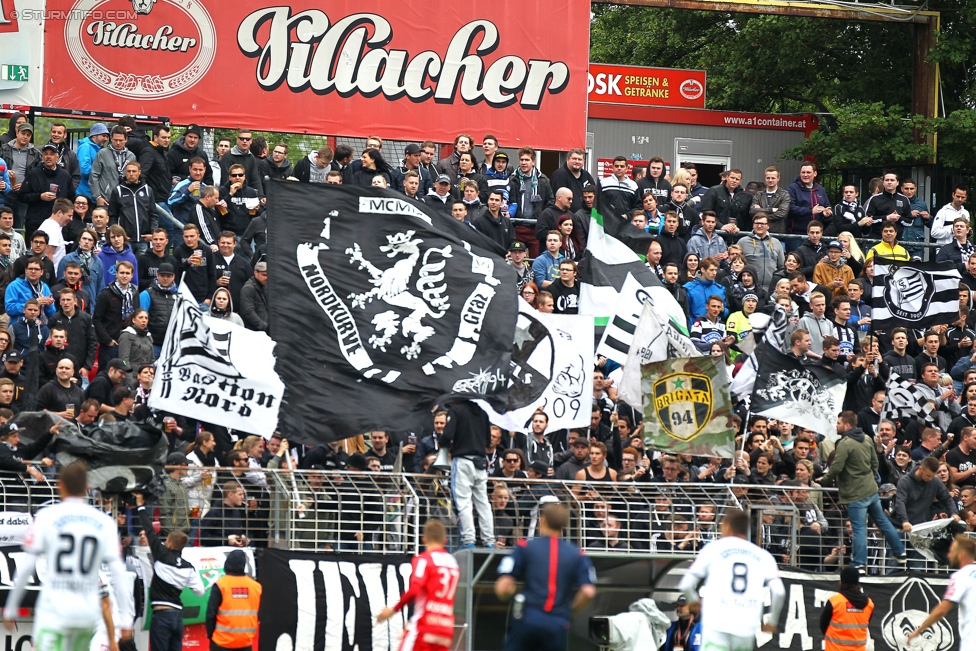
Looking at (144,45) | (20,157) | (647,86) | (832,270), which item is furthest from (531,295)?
(647,86)

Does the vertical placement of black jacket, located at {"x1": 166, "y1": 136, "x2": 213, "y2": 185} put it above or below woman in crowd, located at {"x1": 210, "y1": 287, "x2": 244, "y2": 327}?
above

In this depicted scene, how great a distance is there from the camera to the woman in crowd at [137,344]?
66.2 ft

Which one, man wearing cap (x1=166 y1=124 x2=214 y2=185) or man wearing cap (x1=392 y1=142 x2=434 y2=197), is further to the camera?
man wearing cap (x1=392 y1=142 x2=434 y2=197)

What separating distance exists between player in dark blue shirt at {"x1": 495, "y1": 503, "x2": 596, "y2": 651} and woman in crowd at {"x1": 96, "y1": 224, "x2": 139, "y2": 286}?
9669 millimetres

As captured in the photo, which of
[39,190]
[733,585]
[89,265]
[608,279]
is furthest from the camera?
[39,190]

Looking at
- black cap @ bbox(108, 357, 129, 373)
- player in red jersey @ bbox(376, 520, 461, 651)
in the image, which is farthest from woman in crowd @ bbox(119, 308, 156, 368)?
player in red jersey @ bbox(376, 520, 461, 651)

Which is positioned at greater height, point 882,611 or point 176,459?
point 176,459

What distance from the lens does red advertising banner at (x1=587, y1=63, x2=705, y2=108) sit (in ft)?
120

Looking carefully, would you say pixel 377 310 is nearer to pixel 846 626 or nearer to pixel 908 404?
pixel 846 626

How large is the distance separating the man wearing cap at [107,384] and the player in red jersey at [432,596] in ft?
18.9

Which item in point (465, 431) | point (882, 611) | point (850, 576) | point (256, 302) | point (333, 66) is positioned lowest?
point (882, 611)

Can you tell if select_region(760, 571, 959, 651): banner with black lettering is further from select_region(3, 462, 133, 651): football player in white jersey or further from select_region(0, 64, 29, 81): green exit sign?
select_region(0, 64, 29, 81): green exit sign

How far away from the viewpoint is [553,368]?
19.3m

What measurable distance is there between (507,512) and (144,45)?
1332cm
